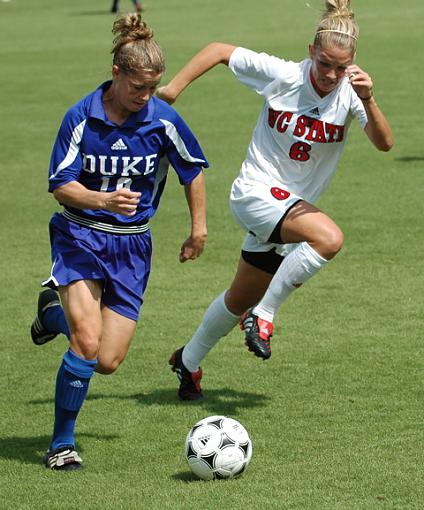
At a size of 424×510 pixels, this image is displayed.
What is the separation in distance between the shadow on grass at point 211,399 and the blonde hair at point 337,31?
217 centimetres

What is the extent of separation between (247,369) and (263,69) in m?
2.04

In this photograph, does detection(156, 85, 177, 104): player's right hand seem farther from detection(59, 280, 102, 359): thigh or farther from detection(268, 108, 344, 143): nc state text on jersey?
detection(59, 280, 102, 359): thigh

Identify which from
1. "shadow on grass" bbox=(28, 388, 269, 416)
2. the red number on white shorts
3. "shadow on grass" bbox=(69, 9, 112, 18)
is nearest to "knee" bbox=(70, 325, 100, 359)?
"shadow on grass" bbox=(28, 388, 269, 416)

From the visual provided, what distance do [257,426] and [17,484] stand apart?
4.94ft

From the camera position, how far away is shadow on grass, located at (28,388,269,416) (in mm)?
7094

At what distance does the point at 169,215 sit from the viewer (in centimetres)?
1275

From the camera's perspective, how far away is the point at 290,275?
22.4 ft

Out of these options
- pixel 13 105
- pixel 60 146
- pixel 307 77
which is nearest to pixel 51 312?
pixel 60 146

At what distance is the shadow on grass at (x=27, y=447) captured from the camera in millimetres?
6241

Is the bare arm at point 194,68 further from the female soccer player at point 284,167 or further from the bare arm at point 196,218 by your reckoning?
the bare arm at point 196,218

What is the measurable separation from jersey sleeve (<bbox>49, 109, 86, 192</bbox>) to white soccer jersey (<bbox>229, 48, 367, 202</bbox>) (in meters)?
1.47

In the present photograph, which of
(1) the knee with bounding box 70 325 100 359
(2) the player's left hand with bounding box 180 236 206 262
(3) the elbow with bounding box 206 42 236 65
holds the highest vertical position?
(3) the elbow with bounding box 206 42 236 65

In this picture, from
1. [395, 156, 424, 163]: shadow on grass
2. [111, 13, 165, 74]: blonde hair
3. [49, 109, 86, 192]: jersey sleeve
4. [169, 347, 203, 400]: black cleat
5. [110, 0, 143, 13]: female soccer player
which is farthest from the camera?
[110, 0, 143, 13]: female soccer player

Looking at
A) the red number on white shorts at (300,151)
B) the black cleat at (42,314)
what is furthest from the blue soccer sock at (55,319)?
the red number on white shorts at (300,151)
